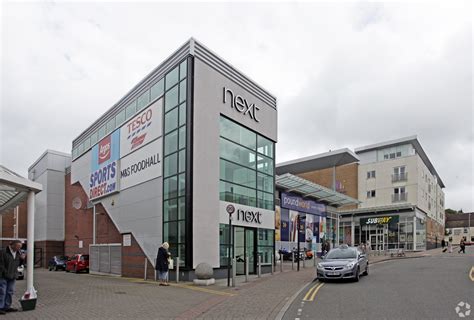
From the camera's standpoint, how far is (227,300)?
42.9 feet

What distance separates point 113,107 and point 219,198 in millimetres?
11253

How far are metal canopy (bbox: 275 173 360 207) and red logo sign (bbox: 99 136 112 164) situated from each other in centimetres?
1013

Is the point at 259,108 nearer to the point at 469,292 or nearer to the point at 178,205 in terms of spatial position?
the point at 178,205

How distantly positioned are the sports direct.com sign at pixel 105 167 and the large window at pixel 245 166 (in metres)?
7.73

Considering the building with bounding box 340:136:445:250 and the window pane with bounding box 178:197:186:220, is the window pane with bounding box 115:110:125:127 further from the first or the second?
the building with bounding box 340:136:445:250

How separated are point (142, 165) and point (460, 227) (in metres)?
102

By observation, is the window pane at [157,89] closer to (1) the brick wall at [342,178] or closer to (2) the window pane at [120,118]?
(2) the window pane at [120,118]

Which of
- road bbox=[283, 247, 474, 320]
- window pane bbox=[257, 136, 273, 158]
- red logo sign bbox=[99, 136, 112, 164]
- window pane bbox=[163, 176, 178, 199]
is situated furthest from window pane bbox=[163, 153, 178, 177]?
red logo sign bbox=[99, 136, 112, 164]

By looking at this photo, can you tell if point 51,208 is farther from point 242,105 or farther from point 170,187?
point 242,105

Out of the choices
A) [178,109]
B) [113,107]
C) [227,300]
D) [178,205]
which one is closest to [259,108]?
[178,109]

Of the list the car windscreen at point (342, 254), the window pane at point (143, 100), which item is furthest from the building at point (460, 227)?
the window pane at point (143, 100)

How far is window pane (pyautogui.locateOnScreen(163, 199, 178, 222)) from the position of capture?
19859 millimetres

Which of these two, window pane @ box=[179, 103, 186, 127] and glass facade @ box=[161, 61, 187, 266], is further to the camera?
window pane @ box=[179, 103, 186, 127]

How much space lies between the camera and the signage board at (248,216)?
2050 centimetres
